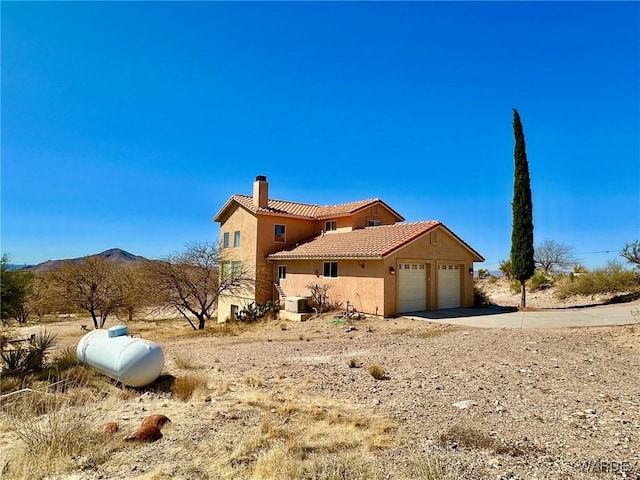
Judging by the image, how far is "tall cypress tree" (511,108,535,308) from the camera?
71.3 ft

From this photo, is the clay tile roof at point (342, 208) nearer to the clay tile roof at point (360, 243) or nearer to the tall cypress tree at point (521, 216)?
the clay tile roof at point (360, 243)

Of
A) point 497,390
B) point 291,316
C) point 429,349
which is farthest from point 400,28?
point 291,316

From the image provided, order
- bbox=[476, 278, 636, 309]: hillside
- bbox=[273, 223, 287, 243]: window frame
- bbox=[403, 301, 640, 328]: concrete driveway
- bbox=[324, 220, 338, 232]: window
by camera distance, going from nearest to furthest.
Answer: bbox=[403, 301, 640, 328]: concrete driveway, bbox=[476, 278, 636, 309]: hillside, bbox=[273, 223, 287, 243]: window frame, bbox=[324, 220, 338, 232]: window

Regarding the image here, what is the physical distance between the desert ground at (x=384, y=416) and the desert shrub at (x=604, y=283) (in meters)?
14.7

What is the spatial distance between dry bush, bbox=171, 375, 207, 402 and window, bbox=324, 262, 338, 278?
13579 mm

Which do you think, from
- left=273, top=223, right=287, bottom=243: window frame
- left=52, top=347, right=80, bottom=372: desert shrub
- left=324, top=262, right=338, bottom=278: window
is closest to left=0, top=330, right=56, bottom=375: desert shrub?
left=52, top=347, right=80, bottom=372: desert shrub

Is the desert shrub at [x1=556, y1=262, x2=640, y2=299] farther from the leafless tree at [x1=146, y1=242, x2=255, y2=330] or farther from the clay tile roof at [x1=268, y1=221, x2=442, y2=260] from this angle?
the leafless tree at [x1=146, y1=242, x2=255, y2=330]

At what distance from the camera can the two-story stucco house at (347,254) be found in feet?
64.0

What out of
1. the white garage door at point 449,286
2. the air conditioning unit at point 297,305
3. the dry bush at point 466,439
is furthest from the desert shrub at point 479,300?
the dry bush at point 466,439

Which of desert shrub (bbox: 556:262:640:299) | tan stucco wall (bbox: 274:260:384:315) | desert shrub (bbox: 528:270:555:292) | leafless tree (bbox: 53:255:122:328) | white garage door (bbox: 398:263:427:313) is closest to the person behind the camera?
tan stucco wall (bbox: 274:260:384:315)

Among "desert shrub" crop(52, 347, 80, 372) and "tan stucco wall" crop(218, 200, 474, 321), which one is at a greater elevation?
"tan stucco wall" crop(218, 200, 474, 321)

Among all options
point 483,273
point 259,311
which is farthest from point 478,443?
point 483,273

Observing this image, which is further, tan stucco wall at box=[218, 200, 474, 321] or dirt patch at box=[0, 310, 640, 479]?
tan stucco wall at box=[218, 200, 474, 321]

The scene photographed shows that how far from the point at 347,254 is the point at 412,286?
3718 mm
